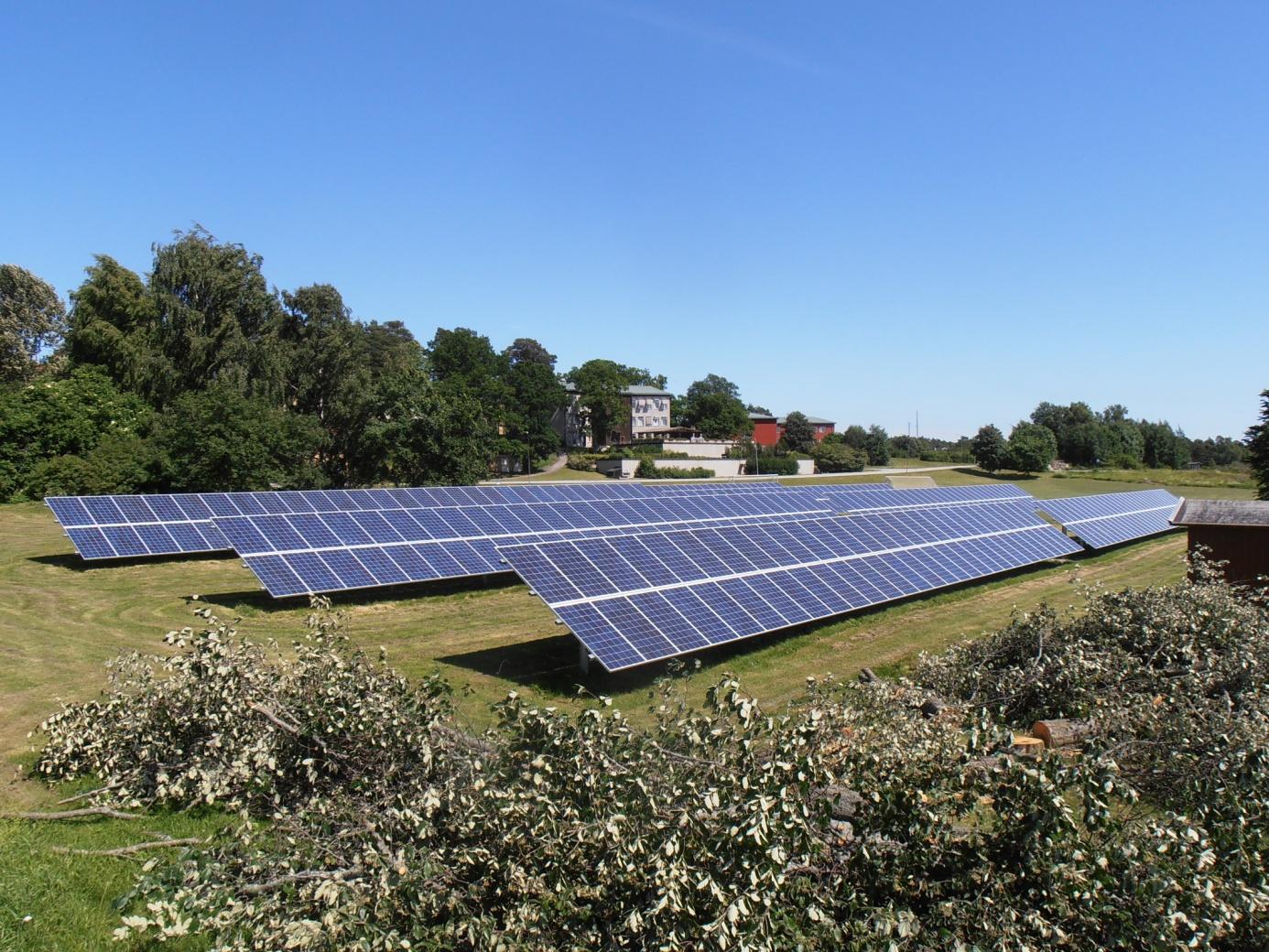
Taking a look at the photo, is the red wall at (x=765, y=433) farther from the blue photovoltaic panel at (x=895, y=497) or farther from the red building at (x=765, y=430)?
the blue photovoltaic panel at (x=895, y=497)

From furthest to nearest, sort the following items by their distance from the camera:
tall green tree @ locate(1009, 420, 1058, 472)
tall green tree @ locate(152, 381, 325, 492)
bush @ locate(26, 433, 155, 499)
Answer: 1. tall green tree @ locate(1009, 420, 1058, 472)
2. tall green tree @ locate(152, 381, 325, 492)
3. bush @ locate(26, 433, 155, 499)

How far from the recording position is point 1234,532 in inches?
804

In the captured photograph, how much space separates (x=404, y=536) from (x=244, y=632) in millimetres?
7027

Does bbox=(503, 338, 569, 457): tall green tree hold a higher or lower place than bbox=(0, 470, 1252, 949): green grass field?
higher

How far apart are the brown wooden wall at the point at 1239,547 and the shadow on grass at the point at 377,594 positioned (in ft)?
60.9

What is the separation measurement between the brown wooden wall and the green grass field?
3.78m

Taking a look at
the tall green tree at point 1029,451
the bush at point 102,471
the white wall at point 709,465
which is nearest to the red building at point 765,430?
the white wall at point 709,465

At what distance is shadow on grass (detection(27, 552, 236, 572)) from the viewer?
25656 millimetres

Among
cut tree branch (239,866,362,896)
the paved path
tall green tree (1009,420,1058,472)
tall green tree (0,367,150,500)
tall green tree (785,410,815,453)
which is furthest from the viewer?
tall green tree (785,410,815,453)

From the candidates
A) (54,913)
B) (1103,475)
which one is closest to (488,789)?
(54,913)

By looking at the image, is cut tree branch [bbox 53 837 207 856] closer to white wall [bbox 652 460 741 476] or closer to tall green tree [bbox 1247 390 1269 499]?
tall green tree [bbox 1247 390 1269 499]

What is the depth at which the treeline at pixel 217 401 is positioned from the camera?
37.8m

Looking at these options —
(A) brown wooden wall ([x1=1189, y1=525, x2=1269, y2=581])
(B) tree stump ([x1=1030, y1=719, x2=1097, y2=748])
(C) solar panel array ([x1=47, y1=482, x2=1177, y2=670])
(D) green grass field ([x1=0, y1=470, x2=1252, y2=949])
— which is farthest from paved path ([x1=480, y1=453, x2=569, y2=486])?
(B) tree stump ([x1=1030, y1=719, x2=1097, y2=748])

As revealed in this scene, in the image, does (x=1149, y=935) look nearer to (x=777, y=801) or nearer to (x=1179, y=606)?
(x=777, y=801)
